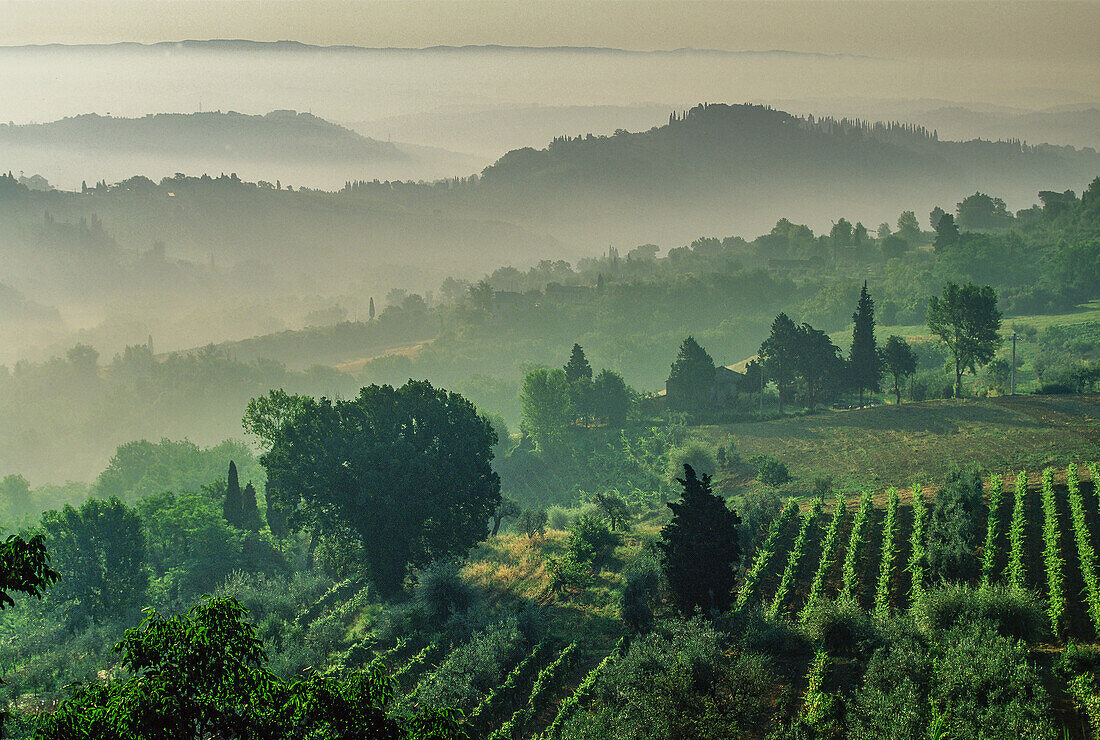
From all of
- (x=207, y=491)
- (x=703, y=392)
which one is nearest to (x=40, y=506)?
(x=207, y=491)

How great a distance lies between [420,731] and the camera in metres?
15.1

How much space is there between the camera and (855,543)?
48.3 meters

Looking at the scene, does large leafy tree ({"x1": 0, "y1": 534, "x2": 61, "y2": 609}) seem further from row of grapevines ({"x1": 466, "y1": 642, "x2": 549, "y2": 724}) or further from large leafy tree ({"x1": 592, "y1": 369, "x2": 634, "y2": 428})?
large leafy tree ({"x1": 592, "y1": 369, "x2": 634, "y2": 428})

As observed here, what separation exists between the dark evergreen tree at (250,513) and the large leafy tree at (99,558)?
11.2 metres

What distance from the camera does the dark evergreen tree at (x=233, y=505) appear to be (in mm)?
77438

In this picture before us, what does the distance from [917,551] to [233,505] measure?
56244 millimetres

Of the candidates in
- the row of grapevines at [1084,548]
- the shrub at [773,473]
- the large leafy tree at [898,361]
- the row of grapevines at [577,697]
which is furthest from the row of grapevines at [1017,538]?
the large leafy tree at [898,361]

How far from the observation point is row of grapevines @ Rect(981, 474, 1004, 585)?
41469 mm

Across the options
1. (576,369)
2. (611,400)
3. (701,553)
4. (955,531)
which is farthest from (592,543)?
(576,369)

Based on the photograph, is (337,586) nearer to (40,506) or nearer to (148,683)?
(148,683)

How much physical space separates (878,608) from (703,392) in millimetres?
69541

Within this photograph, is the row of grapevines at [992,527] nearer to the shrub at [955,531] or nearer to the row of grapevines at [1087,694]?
the shrub at [955,531]

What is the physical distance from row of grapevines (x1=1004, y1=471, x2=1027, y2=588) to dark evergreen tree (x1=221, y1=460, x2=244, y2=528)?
58820mm

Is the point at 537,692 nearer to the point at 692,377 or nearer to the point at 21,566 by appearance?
the point at 21,566
